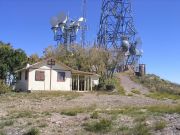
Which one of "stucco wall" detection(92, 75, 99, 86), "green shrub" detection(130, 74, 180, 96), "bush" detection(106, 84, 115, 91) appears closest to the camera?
"bush" detection(106, 84, 115, 91)

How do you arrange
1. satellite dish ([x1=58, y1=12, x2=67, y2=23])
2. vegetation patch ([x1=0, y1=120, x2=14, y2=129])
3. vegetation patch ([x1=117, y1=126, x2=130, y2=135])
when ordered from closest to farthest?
vegetation patch ([x1=117, y1=126, x2=130, y2=135]) → vegetation patch ([x1=0, y1=120, x2=14, y2=129]) → satellite dish ([x1=58, y1=12, x2=67, y2=23])

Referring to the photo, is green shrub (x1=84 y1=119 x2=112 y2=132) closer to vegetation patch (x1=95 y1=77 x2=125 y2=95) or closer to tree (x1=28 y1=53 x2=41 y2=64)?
vegetation patch (x1=95 y1=77 x2=125 y2=95)

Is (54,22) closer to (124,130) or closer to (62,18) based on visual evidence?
(62,18)

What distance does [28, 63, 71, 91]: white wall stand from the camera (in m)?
48.9

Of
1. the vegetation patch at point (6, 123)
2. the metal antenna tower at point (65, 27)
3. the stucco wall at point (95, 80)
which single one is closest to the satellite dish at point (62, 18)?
the metal antenna tower at point (65, 27)

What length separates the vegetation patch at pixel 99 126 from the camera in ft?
52.6

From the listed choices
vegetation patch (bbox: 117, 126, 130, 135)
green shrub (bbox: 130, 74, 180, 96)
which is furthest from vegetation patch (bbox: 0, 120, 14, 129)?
green shrub (bbox: 130, 74, 180, 96)

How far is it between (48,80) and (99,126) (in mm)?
34046

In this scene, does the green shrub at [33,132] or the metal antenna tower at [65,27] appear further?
the metal antenna tower at [65,27]

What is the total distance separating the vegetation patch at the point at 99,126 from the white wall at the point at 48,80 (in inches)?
1278

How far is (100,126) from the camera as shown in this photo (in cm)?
1631

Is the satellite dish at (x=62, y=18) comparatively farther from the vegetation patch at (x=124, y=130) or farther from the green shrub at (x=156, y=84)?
the vegetation patch at (x=124, y=130)

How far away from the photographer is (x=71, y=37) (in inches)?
3157

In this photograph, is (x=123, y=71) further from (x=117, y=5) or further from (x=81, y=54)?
(x=81, y=54)
